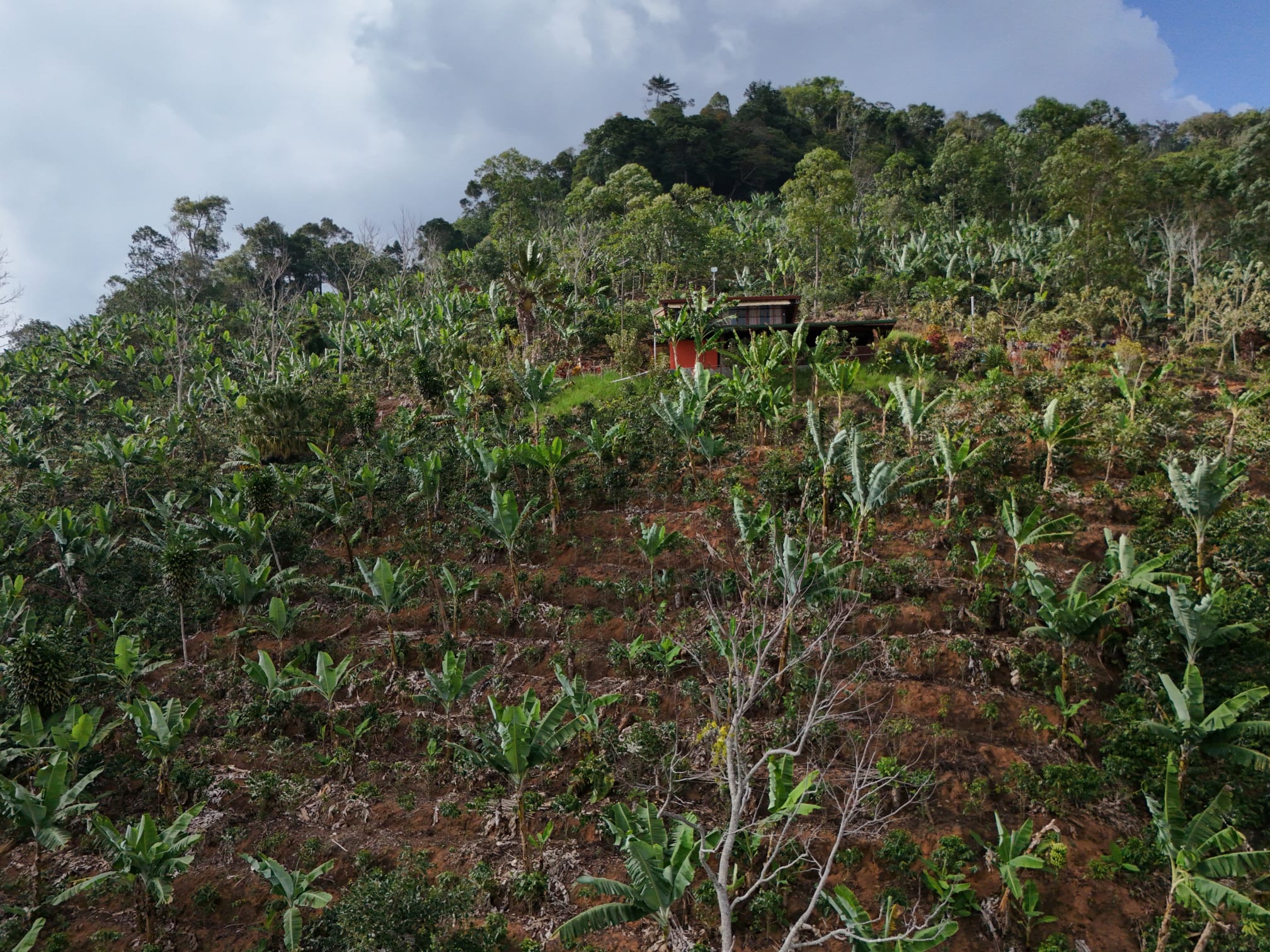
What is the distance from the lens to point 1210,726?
26.3 ft

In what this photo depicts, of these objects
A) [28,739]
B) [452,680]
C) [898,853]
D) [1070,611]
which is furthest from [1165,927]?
[28,739]

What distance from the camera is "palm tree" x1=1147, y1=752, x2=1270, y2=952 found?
6.32 metres

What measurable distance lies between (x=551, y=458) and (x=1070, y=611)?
28.4ft

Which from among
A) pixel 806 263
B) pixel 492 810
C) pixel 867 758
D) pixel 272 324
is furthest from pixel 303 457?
pixel 806 263

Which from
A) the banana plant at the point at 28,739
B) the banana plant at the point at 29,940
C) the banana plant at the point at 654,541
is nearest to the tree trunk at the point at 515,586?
the banana plant at the point at 654,541

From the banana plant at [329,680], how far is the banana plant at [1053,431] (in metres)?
12.0

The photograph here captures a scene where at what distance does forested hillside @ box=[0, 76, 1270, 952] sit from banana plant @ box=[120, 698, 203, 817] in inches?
2.6

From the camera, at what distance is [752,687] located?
19.3ft

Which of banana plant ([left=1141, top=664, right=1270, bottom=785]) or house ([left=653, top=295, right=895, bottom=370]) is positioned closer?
banana plant ([left=1141, top=664, right=1270, bottom=785])

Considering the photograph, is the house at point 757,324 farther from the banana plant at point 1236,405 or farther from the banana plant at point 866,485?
the banana plant at point 866,485

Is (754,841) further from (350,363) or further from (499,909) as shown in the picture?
(350,363)

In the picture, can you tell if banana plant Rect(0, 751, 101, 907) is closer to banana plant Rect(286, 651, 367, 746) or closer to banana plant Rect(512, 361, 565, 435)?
banana plant Rect(286, 651, 367, 746)

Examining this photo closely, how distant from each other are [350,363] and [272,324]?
2.82m

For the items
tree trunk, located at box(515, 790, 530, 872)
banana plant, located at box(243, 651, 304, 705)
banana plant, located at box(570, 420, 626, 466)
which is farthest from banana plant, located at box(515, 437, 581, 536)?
tree trunk, located at box(515, 790, 530, 872)
